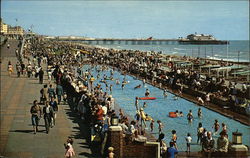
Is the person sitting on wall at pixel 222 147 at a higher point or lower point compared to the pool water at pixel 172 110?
higher

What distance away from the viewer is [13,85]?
2203 centimetres

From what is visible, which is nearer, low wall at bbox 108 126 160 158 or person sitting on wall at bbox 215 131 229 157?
low wall at bbox 108 126 160 158

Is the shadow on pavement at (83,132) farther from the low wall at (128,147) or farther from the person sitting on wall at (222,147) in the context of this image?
the person sitting on wall at (222,147)

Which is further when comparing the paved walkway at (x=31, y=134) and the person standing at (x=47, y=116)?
the person standing at (x=47, y=116)

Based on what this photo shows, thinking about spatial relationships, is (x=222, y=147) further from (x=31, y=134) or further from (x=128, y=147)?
(x=31, y=134)

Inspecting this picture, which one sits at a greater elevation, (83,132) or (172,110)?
(83,132)

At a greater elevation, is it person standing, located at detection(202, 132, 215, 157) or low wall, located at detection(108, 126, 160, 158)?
low wall, located at detection(108, 126, 160, 158)

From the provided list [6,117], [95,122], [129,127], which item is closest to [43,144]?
[95,122]

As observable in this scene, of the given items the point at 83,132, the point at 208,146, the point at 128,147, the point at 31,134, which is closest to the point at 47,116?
the point at 31,134

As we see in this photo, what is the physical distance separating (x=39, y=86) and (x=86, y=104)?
28.7 feet

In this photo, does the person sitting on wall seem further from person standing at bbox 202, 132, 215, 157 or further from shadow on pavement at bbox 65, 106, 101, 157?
shadow on pavement at bbox 65, 106, 101, 157

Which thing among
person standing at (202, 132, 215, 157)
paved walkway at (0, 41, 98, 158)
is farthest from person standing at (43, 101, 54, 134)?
person standing at (202, 132, 215, 157)

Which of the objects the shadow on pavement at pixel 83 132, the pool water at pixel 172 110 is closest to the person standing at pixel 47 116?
the shadow on pavement at pixel 83 132

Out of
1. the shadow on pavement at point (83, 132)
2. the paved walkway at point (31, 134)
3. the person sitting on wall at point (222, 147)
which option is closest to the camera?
the paved walkway at point (31, 134)
